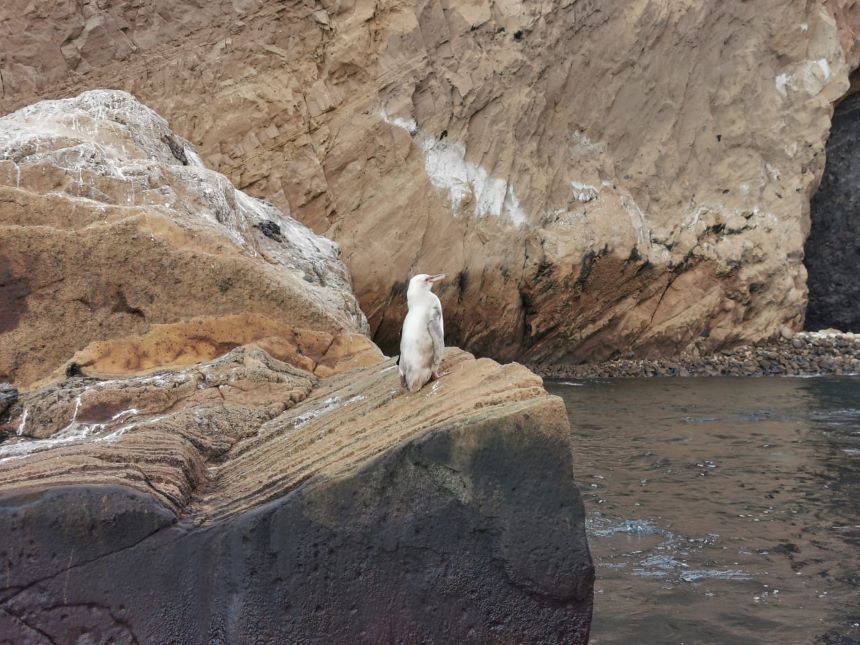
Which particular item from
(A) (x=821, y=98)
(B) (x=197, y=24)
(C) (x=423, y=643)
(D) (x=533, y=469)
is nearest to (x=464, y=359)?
(D) (x=533, y=469)

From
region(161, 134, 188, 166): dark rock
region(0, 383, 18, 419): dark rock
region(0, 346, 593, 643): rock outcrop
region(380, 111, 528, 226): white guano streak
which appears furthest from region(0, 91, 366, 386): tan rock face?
region(380, 111, 528, 226): white guano streak

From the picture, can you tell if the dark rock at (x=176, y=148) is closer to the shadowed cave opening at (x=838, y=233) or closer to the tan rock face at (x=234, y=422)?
the tan rock face at (x=234, y=422)

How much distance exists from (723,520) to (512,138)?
10.5 m

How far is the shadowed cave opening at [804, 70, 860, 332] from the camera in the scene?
823 inches

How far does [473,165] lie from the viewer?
1570 centimetres

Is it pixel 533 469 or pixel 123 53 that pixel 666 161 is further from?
pixel 533 469

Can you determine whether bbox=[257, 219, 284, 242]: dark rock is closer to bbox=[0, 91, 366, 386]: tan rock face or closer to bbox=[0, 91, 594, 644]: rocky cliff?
bbox=[0, 91, 366, 386]: tan rock face

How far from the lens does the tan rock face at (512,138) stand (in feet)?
48.7

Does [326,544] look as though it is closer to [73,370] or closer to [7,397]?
[7,397]

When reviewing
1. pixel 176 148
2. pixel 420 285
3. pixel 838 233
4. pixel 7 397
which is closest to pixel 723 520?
pixel 420 285

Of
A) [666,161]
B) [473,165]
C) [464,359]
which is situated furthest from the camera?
[666,161]

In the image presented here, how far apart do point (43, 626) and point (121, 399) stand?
58.8 inches

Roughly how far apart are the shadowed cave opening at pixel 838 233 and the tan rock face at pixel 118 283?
55.7ft

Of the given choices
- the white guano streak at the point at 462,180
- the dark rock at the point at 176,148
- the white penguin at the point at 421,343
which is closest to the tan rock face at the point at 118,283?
the white penguin at the point at 421,343
